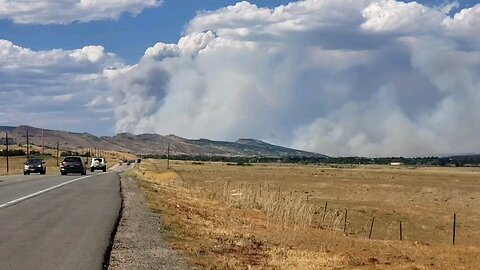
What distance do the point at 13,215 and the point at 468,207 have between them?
4233 centimetres

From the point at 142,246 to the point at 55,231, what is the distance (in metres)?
2.80

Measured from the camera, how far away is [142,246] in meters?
14.6

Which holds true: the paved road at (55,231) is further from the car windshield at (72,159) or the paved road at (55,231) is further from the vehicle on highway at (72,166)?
the car windshield at (72,159)

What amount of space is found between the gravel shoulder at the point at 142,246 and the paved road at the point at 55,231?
0.95ft

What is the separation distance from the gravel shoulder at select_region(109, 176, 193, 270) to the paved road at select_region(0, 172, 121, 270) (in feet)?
0.95

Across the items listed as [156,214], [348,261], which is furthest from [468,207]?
[348,261]

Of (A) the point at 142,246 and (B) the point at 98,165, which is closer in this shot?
(A) the point at 142,246

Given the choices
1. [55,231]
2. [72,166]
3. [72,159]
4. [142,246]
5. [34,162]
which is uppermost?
[72,159]

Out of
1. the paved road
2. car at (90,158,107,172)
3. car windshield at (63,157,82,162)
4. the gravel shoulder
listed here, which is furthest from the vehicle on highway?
the gravel shoulder

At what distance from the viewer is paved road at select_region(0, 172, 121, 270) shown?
12070mm

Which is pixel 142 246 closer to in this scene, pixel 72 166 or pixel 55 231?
pixel 55 231

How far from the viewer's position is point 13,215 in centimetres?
1991

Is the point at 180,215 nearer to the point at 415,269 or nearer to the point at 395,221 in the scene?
the point at 415,269

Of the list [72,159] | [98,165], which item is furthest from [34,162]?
[98,165]
